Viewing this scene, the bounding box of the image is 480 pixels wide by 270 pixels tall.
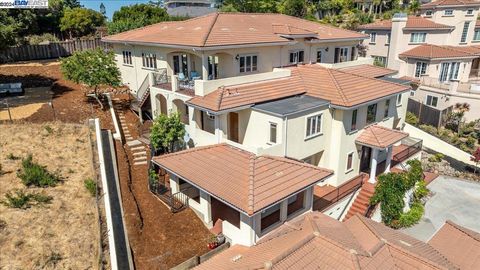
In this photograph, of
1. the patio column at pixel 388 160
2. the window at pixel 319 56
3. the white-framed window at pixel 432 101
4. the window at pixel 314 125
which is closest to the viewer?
the window at pixel 314 125

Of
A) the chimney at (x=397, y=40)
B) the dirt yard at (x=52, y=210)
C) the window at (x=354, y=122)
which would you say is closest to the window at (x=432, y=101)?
the chimney at (x=397, y=40)

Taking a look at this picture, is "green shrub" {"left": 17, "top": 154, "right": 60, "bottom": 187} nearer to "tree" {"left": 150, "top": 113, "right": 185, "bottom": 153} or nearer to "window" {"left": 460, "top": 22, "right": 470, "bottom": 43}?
"tree" {"left": 150, "top": 113, "right": 185, "bottom": 153}

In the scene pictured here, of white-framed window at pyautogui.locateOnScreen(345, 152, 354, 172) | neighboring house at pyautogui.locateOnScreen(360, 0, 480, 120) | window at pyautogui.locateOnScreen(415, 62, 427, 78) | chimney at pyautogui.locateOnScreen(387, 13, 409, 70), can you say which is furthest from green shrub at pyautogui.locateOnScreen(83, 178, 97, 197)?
chimney at pyautogui.locateOnScreen(387, 13, 409, 70)

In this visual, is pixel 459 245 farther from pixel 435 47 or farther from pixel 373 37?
pixel 373 37

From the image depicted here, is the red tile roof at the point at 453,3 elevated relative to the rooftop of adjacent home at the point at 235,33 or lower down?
elevated

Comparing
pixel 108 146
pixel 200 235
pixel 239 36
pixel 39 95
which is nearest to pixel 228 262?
pixel 200 235

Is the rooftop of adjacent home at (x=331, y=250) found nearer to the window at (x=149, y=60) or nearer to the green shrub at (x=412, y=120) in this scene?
the window at (x=149, y=60)

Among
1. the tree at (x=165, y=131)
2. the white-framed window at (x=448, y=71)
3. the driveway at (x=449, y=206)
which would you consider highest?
the white-framed window at (x=448, y=71)

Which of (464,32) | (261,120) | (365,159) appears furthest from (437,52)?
(261,120)
